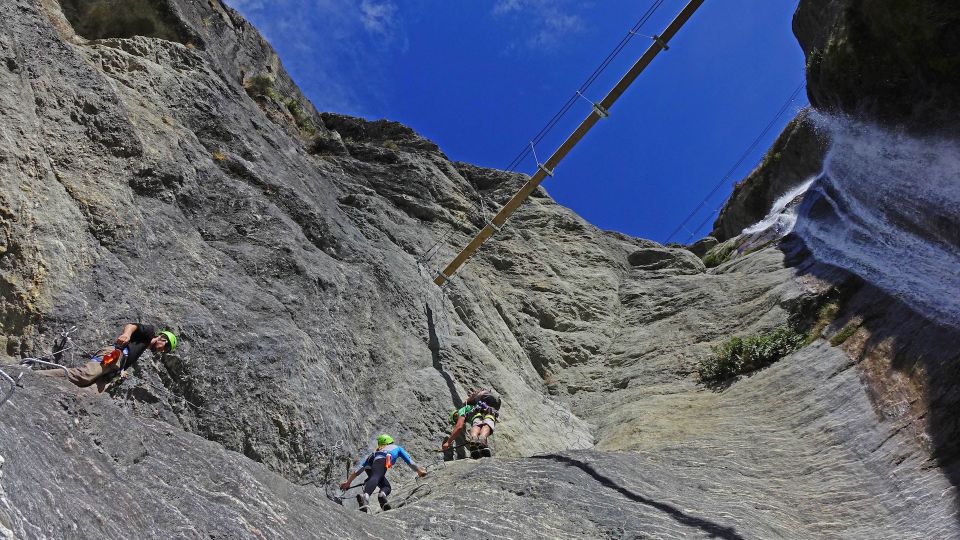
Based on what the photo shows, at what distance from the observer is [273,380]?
40.2ft

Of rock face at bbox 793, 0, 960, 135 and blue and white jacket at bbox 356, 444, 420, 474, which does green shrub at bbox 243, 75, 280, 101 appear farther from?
rock face at bbox 793, 0, 960, 135

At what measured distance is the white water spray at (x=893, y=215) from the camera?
17.6 m

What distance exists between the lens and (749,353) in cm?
1919

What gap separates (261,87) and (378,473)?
55.4 ft

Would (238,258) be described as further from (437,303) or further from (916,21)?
(916,21)

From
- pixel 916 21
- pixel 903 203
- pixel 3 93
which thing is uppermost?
pixel 916 21

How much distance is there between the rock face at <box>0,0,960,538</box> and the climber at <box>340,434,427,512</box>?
14.8 inches

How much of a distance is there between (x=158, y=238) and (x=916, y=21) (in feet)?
71.6

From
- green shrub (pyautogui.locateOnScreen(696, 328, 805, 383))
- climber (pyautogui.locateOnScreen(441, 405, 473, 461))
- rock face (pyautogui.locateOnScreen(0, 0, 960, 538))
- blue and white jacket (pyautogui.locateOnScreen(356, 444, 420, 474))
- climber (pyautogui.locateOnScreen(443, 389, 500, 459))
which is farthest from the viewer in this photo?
green shrub (pyautogui.locateOnScreen(696, 328, 805, 383))

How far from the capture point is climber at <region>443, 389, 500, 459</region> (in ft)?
46.4

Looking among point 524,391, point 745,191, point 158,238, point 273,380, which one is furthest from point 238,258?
point 745,191

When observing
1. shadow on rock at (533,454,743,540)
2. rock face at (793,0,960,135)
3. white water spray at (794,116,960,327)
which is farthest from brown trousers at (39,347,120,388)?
rock face at (793,0,960,135)

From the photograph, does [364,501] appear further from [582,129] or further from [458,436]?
[582,129]

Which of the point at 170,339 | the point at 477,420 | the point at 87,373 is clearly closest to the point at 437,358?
the point at 477,420
